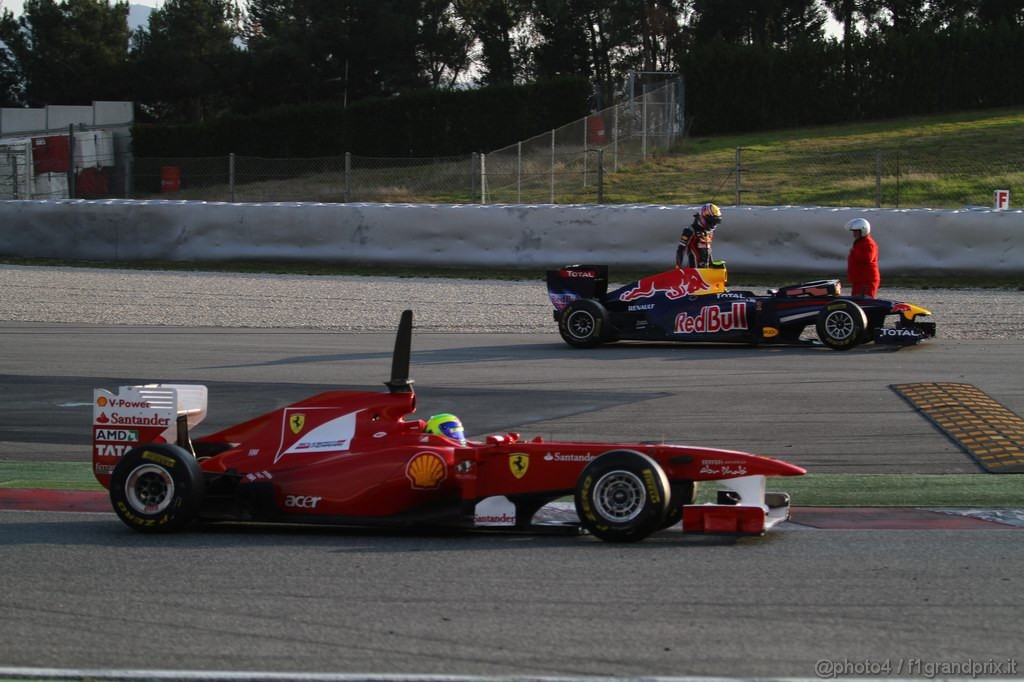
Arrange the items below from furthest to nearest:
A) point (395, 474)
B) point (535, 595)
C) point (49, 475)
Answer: point (49, 475)
point (395, 474)
point (535, 595)

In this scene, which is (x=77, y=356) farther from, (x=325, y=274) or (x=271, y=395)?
(x=325, y=274)

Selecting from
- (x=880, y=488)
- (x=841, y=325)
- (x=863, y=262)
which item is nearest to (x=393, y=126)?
(x=863, y=262)

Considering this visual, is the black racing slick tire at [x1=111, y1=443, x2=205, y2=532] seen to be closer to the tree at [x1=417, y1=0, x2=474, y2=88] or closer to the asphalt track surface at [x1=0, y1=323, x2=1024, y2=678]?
the asphalt track surface at [x1=0, y1=323, x2=1024, y2=678]

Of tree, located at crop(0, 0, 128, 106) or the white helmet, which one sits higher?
tree, located at crop(0, 0, 128, 106)

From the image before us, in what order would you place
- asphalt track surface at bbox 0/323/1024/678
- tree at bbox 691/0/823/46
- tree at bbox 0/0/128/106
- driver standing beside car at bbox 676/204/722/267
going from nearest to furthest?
asphalt track surface at bbox 0/323/1024/678
driver standing beside car at bbox 676/204/722/267
tree at bbox 691/0/823/46
tree at bbox 0/0/128/106

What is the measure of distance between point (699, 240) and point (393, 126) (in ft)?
93.0

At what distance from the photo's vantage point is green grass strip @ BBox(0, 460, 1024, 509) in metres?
7.66

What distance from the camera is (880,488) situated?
811cm

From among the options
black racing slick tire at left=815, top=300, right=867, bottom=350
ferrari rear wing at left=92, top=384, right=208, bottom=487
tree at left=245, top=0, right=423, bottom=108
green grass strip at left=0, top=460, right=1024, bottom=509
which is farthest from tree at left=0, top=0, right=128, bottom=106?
ferrari rear wing at left=92, top=384, right=208, bottom=487

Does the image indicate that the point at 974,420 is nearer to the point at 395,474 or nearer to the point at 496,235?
the point at 395,474

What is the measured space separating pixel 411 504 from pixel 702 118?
36646mm

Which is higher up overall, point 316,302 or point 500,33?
point 500,33

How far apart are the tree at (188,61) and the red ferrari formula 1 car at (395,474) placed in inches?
1706

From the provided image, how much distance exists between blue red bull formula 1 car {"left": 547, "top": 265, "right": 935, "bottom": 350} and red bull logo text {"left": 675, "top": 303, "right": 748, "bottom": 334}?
0.04ft
